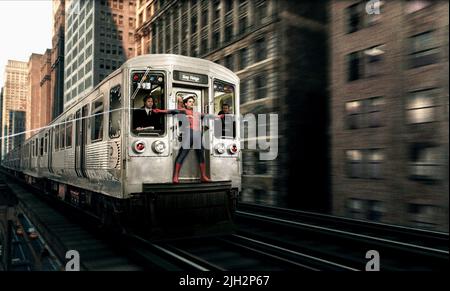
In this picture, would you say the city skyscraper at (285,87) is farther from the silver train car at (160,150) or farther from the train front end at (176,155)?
the train front end at (176,155)

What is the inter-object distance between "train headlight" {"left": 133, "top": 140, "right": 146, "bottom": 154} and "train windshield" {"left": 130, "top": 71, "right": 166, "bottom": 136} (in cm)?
18

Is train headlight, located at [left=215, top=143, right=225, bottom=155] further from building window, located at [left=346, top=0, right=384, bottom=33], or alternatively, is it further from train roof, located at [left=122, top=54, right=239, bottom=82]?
building window, located at [left=346, top=0, right=384, bottom=33]

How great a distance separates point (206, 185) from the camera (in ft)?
26.6

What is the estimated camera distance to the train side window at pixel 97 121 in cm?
905

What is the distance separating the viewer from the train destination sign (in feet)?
26.7

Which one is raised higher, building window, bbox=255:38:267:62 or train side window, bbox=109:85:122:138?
building window, bbox=255:38:267:62

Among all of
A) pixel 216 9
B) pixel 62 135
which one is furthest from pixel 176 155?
pixel 216 9

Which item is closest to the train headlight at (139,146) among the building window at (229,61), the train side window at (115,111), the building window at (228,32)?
→ the train side window at (115,111)

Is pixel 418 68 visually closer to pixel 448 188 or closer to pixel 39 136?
pixel 448 188

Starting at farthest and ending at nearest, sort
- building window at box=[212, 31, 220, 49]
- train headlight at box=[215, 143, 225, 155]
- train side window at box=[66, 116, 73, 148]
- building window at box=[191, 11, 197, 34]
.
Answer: building window at box=[191, 11, 197, 34] → building window at box=[212, 31, 220, 49] → train side window at box=[66, 116, 73, 148] → train headlight at box=[215, 143, 225, 155]

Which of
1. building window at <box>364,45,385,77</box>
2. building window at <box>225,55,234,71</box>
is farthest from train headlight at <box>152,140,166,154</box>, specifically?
building window at <box>225,55,234,71</box>

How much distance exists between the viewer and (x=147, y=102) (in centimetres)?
780

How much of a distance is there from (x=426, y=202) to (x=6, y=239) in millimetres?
18320

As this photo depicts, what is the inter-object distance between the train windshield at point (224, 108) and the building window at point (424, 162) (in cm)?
1213
